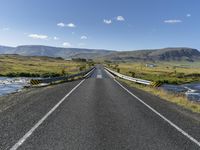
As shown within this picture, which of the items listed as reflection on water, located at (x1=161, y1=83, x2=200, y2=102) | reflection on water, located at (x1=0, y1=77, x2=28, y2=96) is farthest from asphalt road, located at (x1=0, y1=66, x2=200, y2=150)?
reflection on water, located at (x1=161, y1=83, x2=200, y2=102)

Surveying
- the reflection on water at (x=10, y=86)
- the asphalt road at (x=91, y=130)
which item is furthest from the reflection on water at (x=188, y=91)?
the asphalt road at (x=91, y=130)

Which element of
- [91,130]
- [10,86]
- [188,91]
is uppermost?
[91,130]

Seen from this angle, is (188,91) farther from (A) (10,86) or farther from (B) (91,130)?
(B) (91,130)

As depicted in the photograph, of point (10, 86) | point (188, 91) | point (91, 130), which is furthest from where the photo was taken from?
point (188, 91)

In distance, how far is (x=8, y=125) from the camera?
9297mm

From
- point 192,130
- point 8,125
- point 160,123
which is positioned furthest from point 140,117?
point 8,125

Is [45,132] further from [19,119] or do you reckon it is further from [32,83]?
[32,83]

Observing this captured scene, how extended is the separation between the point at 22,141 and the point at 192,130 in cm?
547

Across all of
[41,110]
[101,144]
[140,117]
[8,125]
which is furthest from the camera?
[41,110]

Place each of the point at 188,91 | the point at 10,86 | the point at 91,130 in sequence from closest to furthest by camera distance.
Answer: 1. the point at 91,130
2. the point at 10,86
3. the point at 188,91

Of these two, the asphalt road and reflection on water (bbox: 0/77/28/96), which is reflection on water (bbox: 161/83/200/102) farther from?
the asphalt road

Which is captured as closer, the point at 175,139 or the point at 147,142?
the point at 147,142

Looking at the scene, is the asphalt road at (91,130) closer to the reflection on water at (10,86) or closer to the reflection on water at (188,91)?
the reflection on water at (10,86)

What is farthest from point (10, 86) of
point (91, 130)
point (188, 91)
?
point (91, 130)
